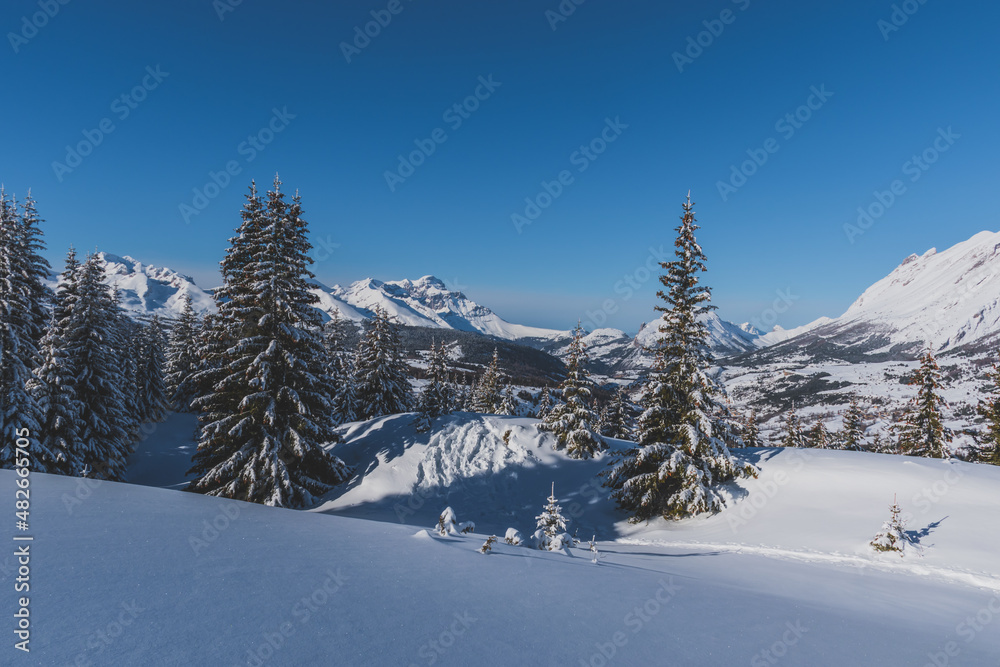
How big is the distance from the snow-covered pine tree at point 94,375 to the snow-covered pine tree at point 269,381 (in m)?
7.79

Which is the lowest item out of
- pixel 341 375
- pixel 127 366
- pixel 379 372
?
pixel 127 366

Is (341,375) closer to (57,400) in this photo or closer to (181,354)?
(57,400)

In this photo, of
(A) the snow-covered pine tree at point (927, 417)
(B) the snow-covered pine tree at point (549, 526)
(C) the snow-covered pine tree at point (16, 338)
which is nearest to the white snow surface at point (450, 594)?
(B) the snow-covered pine tree at point (549, 526)

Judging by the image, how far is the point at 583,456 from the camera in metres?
23.6

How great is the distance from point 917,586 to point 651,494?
28.7 ft

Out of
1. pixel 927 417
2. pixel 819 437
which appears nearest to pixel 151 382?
pixel 927 417

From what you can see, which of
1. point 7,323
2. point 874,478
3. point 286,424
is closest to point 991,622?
point 874,478

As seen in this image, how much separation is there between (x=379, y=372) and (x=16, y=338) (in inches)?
771

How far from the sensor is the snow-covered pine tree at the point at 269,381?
1573cm

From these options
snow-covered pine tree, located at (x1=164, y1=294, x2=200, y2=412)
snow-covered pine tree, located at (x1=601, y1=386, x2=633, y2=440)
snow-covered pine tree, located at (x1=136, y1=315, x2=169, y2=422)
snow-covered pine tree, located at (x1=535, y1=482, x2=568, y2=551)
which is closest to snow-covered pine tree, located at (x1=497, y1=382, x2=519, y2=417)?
snow-covered pine tree, located at (x1=601, y1=386, x2=633, y2=440)

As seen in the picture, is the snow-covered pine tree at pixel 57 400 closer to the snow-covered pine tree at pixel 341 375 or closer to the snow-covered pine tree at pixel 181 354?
the snow-covered pine tree at pixel 341 375

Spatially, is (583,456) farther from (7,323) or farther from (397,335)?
(7,323)

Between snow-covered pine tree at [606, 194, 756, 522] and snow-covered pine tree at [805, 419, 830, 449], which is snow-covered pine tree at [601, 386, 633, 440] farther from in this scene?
snow-covered pine tree at [606, 194, 756, 522]

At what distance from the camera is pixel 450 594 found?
14.4ft
